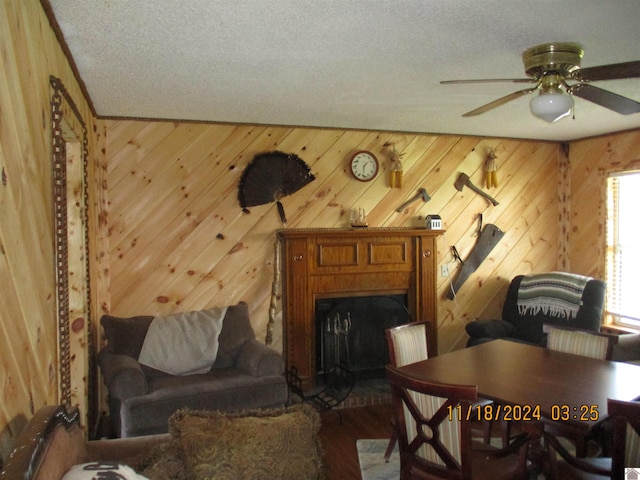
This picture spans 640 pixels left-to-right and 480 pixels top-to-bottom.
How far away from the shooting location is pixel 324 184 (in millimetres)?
4434

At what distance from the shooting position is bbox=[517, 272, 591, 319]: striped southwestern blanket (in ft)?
14.3

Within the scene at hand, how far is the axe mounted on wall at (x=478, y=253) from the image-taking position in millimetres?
4926

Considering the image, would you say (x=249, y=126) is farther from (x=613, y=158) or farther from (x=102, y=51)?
(x=613, y=158)

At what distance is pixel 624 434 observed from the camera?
68.1 inches

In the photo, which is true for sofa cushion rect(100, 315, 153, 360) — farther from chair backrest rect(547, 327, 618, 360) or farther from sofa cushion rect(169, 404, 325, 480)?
chair backrest rect(547, 327, 618, 360)

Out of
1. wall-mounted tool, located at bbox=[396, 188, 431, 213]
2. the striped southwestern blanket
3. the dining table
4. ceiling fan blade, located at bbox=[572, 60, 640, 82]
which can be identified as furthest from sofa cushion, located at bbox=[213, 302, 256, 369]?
ceiling fan blade, located at bbox=[572, 60, 640, 82]

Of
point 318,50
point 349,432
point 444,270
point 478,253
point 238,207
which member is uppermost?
point 318,50

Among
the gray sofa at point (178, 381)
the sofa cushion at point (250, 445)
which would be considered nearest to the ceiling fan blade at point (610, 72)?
the sofa cushion at point (250, 445)

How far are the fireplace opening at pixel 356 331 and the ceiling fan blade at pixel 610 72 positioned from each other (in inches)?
108

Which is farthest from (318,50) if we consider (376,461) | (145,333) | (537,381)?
(376,461)

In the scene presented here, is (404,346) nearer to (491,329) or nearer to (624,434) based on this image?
(624,434)

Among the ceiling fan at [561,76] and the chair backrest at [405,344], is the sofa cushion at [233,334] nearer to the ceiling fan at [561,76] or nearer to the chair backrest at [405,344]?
the chair backrest at [405,344]

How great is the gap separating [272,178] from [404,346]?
189cm

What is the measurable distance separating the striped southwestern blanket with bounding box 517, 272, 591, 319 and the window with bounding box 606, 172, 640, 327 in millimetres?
655
